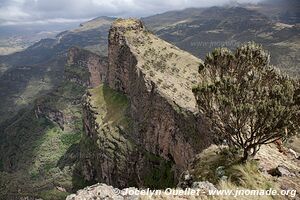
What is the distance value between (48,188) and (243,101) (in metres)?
119

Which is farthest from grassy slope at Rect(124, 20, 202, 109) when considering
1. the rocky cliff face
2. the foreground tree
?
the foreground tree

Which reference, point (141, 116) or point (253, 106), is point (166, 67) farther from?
point (253, 106)

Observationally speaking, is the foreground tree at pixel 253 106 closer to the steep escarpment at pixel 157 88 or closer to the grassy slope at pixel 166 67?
the steep escarpment at pixel 157 88

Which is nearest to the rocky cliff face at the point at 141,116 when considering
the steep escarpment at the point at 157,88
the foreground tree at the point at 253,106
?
the steep escarpment at the point at 157,88

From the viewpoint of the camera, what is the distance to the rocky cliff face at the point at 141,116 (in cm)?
7962

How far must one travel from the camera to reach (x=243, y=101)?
2272 centimetres

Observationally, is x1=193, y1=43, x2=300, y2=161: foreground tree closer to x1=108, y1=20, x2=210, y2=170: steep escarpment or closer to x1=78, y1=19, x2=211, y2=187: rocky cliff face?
x1=78, y1=19, x2=211, y2=187: rocky cliff face

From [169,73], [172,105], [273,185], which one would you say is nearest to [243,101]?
[273,185]

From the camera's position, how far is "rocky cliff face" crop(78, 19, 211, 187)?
79625 mm

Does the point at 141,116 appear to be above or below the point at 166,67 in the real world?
below

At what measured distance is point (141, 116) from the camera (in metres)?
96.3

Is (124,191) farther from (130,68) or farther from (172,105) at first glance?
(130,68)

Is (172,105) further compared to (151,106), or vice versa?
(151,106)

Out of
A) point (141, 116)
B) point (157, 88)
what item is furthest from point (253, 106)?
point (141, 116)
